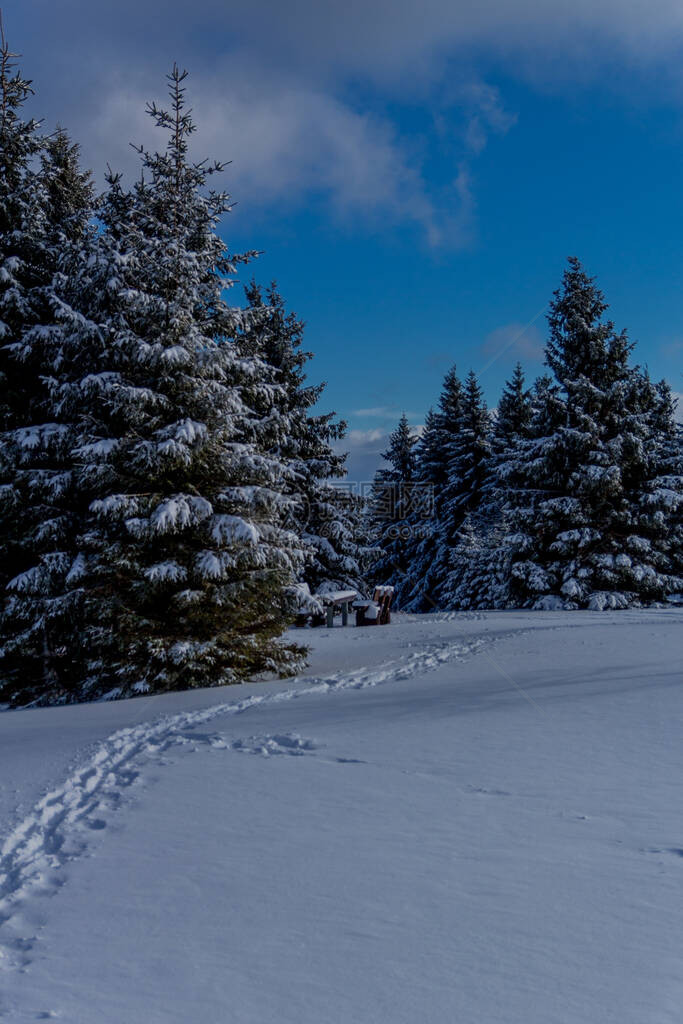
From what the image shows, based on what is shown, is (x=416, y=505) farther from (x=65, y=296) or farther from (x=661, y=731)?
(x=661, y=731)

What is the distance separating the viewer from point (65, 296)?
12.7 metres

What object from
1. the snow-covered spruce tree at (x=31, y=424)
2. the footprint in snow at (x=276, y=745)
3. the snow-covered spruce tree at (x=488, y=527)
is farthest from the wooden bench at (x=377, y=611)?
the footprint in snow at (x=276, y=745)

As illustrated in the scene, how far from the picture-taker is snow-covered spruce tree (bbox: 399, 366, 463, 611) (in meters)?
33.2

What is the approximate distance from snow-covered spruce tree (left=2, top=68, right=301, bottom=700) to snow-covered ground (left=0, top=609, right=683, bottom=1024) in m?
2.30

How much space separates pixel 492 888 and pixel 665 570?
24.2 metres

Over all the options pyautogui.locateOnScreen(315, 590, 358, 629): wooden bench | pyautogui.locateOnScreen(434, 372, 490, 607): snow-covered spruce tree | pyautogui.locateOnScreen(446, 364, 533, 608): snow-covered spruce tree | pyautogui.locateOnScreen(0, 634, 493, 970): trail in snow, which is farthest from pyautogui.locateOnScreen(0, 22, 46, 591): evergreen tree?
pyautogui.locateOnScreen(434, 372, 490, 607): snow-covered spruce tree

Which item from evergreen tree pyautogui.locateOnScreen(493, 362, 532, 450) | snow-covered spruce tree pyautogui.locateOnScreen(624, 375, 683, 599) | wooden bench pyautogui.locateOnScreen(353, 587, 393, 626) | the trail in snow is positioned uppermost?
evergreen tree pyautogui.locateOnScreen(493, 362, 532, 450)

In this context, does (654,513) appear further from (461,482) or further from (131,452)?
(131,452)

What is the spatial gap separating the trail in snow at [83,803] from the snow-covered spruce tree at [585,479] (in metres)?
14.0

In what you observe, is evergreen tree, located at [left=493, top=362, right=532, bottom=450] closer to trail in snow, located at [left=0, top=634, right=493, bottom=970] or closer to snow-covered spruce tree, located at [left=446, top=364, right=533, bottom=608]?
snow-covered spruce tree, located at [left=446, top=364, right=533, bottom=608]

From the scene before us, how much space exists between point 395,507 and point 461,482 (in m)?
3.97

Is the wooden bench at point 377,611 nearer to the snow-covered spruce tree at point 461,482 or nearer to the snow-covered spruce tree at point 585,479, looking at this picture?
the snow-covered spruce tree at point 585,479

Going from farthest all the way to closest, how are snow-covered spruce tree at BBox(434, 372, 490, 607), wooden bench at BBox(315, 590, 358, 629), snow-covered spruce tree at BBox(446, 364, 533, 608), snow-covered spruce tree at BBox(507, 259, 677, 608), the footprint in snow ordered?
snow-covered spruce tree at BBox(434, 372, 490, 607), snow-covered spruce tree at BBox(446, 364, 533, 608), snow-covered spruce tree at BBox(507, 259, 677, 608), wooden bench at BBox(315, 590, 358, 629), the footprint in snow

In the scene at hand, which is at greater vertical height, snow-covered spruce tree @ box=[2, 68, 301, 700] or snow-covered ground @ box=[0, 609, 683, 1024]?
snow-covered spruce tree @ box=[2, 68, 301, 700]
